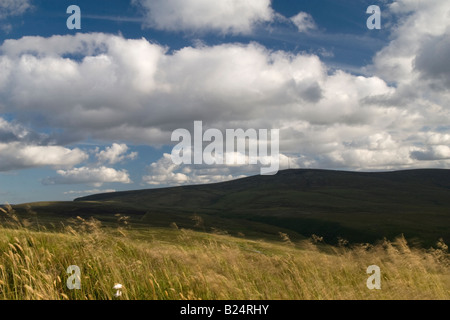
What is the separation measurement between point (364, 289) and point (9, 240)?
10195 millimetres

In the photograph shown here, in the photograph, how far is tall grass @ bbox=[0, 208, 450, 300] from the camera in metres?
7.75

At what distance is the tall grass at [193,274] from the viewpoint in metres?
7.75

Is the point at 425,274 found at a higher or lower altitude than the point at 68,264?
lower

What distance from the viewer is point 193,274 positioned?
8.95 meters

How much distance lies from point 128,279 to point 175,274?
1.12 m

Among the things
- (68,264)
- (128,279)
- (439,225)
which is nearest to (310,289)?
(128,279)

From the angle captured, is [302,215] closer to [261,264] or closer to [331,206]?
[331,206]

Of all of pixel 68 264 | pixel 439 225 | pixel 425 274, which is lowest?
pixel 439 225

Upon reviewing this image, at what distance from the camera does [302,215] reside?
488 ft
